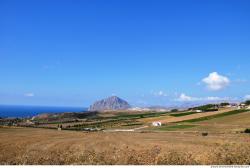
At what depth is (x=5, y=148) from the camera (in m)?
26.5

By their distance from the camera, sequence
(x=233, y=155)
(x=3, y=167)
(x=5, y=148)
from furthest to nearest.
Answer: (x=5, y=148) → (x=233, y=155) → (x=3, y=167)

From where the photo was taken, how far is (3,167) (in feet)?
35.7

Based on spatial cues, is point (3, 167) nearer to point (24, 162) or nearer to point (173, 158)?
point (24, 162)

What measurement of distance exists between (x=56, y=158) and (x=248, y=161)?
34.8 feet

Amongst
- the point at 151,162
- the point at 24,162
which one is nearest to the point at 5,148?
the point at 24,162

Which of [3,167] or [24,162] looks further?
[24,162]

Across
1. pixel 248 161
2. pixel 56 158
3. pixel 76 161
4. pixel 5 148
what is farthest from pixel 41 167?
pixel 5 148

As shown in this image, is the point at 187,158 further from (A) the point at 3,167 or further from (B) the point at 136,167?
(A) the point at 3,167

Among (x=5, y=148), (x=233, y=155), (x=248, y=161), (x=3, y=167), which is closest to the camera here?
(x=3, y=167)

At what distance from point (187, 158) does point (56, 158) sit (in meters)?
7.46

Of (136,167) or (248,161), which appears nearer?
(136,167)

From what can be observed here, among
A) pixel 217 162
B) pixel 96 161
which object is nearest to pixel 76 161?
pixel 96 161

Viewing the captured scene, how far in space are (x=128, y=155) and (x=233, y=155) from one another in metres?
5.96

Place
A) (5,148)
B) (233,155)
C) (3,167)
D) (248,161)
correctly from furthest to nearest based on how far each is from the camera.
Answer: (5,148) < (233,155) < (248,161) < (3,167)
